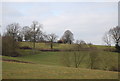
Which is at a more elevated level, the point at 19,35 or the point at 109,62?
the point at 19,35

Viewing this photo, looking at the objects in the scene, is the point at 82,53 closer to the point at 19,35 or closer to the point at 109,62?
the point at 109,62

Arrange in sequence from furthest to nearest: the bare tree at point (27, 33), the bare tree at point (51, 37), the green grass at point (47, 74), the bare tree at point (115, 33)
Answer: the bare tree at point (51, 37)
the bare tree at point (27, 33)
the bare tree at point (115, 33)
the green grass at point (47, 74)

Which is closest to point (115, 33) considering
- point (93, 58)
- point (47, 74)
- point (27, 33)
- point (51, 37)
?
point (51, 37)

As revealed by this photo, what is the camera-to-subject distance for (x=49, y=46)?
7281cm

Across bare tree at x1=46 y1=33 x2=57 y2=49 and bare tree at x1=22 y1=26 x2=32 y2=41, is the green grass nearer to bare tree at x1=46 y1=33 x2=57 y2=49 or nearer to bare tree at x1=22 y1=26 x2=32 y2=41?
bare tree at x1=22 y1=26 x2=32 y2=41

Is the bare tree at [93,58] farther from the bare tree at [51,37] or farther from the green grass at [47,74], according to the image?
the bare tree at [51,37]

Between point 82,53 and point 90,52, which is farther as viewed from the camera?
point 82,53

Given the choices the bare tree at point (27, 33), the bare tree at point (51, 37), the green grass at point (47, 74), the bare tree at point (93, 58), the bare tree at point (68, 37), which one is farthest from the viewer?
the bare tree at point (68, 37)

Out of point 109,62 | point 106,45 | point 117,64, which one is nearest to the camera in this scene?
point 117,64

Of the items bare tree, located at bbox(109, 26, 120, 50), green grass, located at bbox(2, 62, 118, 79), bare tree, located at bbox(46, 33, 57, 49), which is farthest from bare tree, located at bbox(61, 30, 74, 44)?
green grass, located at bbox(2, 62, 118, 79)

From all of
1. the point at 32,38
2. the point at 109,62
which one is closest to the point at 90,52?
the point at 109,62

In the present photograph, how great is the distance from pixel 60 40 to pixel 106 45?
3027cm

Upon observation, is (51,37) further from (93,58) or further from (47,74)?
(47,74)

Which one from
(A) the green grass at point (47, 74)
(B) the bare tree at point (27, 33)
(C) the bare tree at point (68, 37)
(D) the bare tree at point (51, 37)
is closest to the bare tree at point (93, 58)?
(A) the green grass at point (47, 74)
